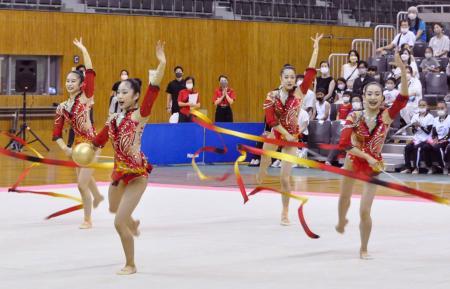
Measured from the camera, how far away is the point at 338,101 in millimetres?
22188

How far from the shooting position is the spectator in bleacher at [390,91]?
20.5 meters

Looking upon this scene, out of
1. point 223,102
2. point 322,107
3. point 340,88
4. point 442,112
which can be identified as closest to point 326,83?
point 340,88

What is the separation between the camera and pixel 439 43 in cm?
2353

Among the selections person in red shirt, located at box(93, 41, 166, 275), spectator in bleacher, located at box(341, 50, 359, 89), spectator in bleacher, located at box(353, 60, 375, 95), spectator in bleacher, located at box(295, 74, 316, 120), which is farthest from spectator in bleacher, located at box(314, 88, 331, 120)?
person in red shirt, located at box(93, 41, 166, 275)

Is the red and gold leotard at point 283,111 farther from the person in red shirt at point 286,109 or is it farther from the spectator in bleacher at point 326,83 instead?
the spectator in bleacher at point 326,83

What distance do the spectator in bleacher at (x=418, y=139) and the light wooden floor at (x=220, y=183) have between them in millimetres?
507

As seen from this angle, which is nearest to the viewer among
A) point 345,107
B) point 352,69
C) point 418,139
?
point 418,139

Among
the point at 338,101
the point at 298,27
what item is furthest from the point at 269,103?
the point at 298,27

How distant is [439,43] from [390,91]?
351cm

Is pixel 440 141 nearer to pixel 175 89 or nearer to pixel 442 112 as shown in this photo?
pixel 442 112

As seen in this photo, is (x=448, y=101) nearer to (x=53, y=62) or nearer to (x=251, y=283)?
(x=53, y=62)

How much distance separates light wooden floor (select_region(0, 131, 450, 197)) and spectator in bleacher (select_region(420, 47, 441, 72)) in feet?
12.8

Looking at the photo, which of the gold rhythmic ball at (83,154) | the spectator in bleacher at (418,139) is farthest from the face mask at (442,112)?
the gold rhythmic ball at (83,154)

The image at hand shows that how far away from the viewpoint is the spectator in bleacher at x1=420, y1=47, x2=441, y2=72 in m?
22.1
